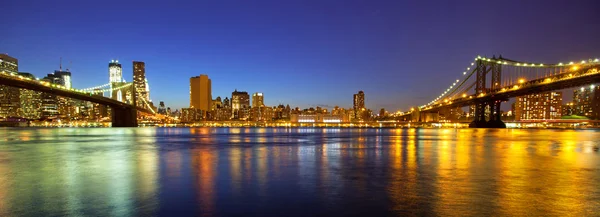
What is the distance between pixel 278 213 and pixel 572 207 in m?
6.21

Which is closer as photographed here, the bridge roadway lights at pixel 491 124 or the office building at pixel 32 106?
the bridge roadway lights at pixel 491 124

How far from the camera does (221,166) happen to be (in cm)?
1608

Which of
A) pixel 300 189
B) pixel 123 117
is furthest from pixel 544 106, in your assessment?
pixel 300 189

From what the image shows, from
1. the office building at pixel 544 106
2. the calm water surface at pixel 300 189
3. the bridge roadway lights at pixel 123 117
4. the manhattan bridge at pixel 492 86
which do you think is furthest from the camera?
the office building at pixel 544 106

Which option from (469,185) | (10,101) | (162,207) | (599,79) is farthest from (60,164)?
(10,101)

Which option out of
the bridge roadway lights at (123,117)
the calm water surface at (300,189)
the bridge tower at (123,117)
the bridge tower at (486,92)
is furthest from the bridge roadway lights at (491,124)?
the bridge roadway lights at (123,117)

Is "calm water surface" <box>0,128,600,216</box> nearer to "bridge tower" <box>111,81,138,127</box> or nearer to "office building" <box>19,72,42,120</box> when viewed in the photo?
"bridge tower" <box>111,81,138,127</box>

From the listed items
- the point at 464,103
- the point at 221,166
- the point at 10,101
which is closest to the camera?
the point at 221,166

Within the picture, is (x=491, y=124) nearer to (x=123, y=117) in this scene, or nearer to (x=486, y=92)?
(x=486, y=92)

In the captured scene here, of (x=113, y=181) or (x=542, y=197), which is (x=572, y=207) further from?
(x=113, y=181)

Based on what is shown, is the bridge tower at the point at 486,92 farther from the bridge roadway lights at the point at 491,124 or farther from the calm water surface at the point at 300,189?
the calm water surface at the point at 300,189

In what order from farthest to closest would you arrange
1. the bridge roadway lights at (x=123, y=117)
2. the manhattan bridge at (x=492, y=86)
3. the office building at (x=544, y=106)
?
1. the office building at (x=544, y=106)
2. the bridge roadway lights at (x=123, y=117)
3. the manhattan bridge at (x=492, y=86)

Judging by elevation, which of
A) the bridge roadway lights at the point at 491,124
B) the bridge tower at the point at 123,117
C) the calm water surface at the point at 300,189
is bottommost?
the bridge roadway lights at the point at 491,124

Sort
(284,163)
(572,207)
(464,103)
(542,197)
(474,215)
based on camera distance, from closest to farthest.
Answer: (474,215), (572,207), (542,197), (284,163), (464,103)
